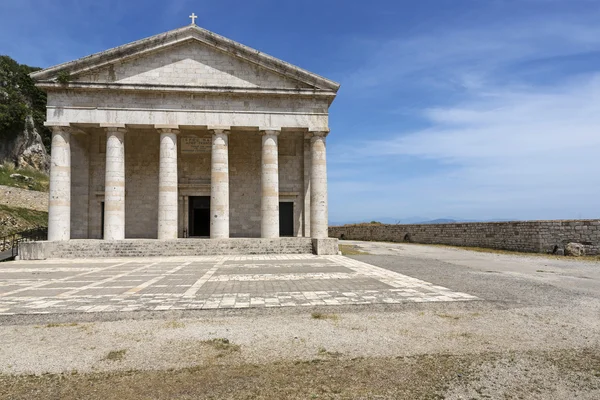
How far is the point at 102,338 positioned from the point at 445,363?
473 centimetres

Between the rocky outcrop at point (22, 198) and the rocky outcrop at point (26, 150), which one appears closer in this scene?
the rocky outcrop at point (22, 198)

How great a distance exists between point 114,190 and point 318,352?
59.0ft

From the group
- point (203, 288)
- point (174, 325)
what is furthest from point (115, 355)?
point (203, 288)

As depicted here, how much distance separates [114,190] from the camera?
19859mm

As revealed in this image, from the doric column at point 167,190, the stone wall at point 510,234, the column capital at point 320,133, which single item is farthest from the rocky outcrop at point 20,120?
the stone wall at point 510,234

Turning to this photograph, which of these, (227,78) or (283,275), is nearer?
(283,275)

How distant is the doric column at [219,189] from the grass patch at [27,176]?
30.6 metres

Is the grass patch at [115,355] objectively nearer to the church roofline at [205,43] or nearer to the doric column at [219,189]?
the doric column at [219,189]

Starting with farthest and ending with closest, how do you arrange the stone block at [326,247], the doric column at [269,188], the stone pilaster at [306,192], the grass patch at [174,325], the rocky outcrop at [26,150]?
the rocky outcrop at [26,150] → the stone pilaster at [306,192] → the doric column at [269,188] → the stone block at [326,247] → the grass patch at [174,325]

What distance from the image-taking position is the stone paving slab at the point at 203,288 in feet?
24.9

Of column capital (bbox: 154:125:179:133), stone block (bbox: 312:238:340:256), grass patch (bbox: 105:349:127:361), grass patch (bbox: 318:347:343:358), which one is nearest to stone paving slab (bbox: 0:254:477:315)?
grass patch (bbox: 105:349:127:361)

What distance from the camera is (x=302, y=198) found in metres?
24.2

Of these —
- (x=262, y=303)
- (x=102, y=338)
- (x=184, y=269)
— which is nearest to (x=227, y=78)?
(x=184, y=269)

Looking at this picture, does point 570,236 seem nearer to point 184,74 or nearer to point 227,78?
point 227,78
